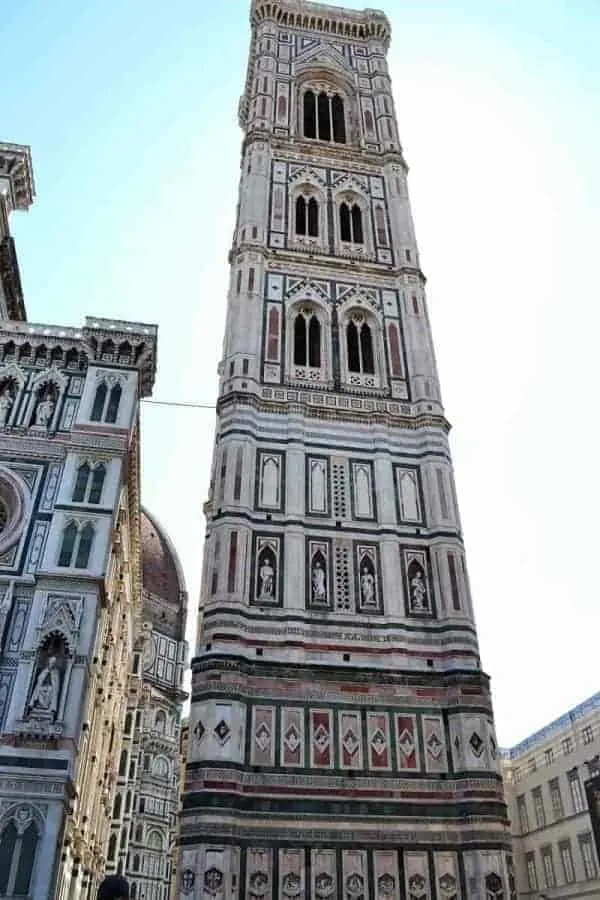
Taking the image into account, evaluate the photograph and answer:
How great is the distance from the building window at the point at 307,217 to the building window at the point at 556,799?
20320 millimetres

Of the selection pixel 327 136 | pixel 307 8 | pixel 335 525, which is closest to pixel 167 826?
pixel 335 525

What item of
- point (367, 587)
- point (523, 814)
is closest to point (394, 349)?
point (367, 587)

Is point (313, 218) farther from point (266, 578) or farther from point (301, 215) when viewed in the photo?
point (266, 578)

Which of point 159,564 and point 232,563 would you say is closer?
point 232,563

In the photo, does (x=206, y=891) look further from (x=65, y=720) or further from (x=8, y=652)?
(x=8, y=652)

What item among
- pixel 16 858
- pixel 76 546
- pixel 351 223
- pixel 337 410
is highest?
pixel 351 223

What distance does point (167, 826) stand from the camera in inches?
1490

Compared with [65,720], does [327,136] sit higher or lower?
higher

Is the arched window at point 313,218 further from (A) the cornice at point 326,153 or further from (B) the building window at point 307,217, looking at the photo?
(A) the cornice at point 326,153

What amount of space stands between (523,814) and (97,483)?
74.5 feet

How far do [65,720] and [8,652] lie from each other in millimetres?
1534

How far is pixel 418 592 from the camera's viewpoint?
645 inches

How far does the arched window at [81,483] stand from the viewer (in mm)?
15094

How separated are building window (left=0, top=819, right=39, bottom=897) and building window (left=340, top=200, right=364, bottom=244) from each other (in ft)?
57.2
